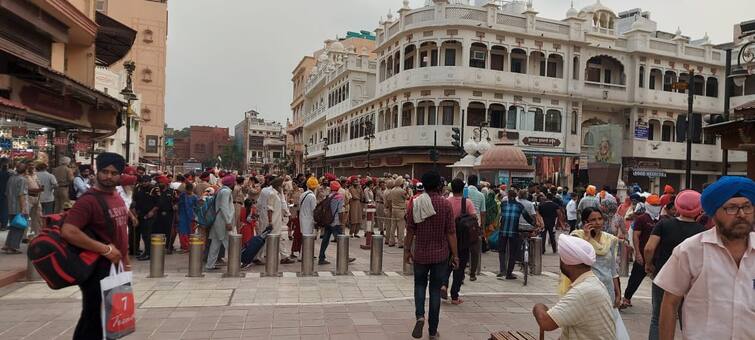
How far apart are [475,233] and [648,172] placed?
34.1 m

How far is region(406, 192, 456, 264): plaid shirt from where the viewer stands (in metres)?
5.77

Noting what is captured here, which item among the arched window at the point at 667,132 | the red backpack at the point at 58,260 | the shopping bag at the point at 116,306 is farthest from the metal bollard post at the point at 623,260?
the arched window at the point at 667,132

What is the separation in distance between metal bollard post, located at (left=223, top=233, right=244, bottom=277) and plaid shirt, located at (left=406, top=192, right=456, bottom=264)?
4.14m

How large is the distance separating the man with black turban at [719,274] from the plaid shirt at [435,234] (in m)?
3.10

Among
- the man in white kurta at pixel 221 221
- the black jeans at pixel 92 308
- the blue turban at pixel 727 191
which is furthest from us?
the man in white kurta at pixel 221 221

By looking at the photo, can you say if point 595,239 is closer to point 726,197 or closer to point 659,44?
point 726,197

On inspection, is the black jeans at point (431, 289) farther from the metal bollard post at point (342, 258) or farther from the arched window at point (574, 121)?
the arched window at point (574, 121)

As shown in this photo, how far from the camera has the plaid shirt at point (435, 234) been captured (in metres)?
5.77

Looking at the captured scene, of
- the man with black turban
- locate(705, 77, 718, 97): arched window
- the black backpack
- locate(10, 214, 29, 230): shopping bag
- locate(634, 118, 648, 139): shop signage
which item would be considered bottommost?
locate(10, 214, 29, 230): shopping bag

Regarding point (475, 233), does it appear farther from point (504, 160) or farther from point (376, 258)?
point (504, 160)

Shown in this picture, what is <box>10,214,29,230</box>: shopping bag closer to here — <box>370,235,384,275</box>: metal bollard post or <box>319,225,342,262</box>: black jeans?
<box>319,225,342,262</box>: black jeans

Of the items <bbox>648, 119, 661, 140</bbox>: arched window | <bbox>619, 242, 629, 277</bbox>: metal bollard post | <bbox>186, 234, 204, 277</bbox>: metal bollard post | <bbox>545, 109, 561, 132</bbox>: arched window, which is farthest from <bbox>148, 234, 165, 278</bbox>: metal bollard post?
<bbox>648, 119, 661, 140</bbox>: arched window

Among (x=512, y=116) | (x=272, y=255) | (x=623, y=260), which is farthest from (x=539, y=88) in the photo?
(x=272, y=255)

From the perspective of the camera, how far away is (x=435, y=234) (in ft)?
19.2
